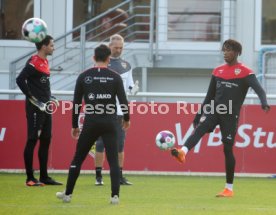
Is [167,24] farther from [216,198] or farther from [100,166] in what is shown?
[216,198]

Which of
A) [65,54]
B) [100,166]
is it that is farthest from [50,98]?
[65,54]

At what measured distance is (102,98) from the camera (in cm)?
1137

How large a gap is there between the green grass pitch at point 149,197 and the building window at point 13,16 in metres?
6.14

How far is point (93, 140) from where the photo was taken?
1143cm

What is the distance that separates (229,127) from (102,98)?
86.5 inches

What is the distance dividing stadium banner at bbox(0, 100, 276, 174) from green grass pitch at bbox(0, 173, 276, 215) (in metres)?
0.50

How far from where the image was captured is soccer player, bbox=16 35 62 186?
45.3ft

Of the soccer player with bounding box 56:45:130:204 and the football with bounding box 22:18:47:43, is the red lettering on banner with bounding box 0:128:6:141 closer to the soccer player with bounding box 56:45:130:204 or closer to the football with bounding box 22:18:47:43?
the football with bounding box 22:18:47:43

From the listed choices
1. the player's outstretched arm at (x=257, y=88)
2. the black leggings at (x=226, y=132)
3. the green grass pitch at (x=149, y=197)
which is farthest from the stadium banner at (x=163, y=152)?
the player's outstretched arm at (x=257, y=88)

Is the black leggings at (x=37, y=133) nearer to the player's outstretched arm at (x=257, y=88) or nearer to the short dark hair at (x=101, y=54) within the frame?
the short dark hair at (x=101, y=54)

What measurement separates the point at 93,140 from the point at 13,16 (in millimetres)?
10435

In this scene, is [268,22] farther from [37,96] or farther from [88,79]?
[88,79]

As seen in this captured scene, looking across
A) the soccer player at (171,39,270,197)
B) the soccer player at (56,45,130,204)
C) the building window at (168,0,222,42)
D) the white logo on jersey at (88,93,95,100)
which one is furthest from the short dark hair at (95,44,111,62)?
the building window at (168,0,222,42)

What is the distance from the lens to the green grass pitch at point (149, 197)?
36.4 ft
